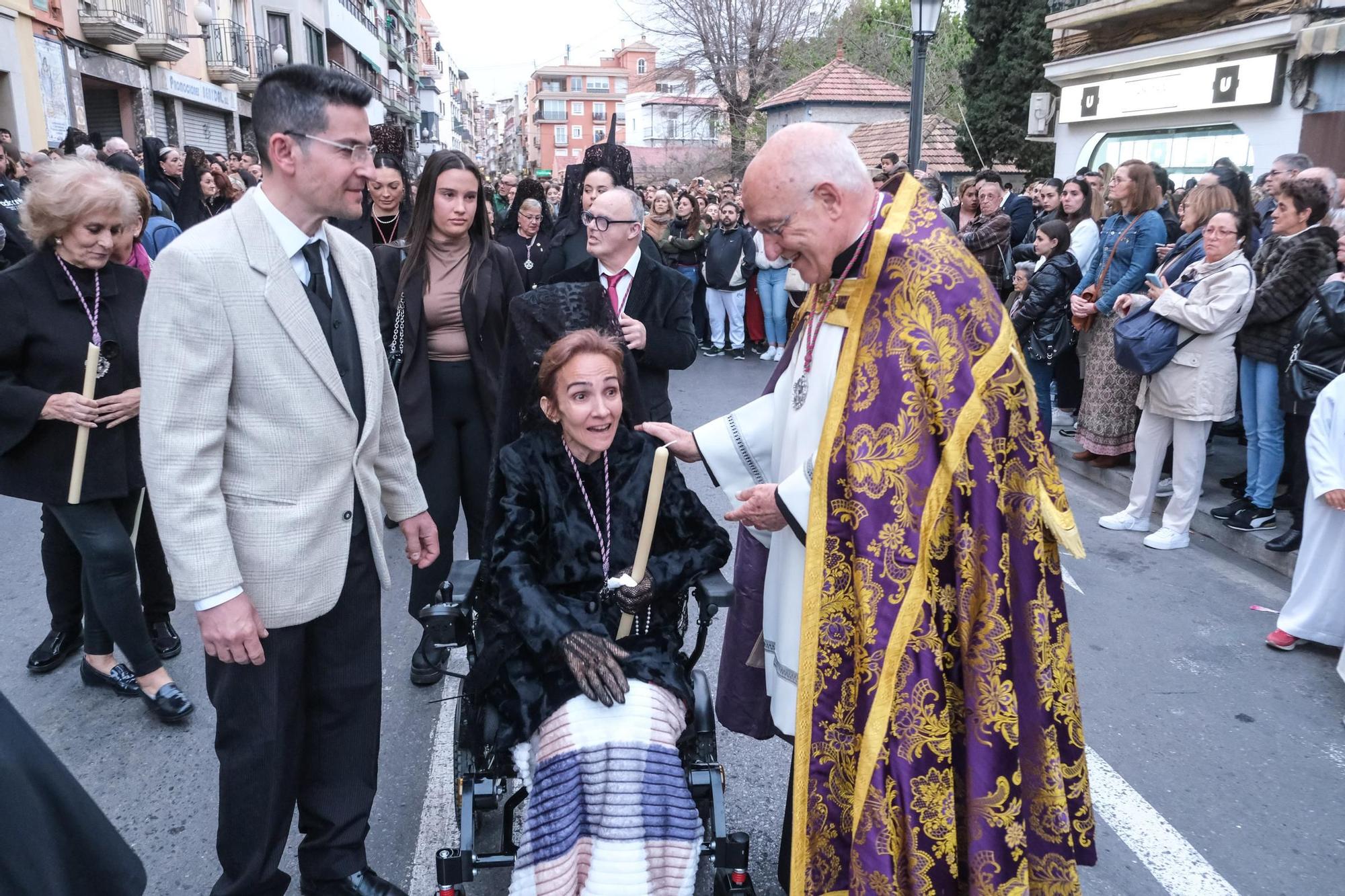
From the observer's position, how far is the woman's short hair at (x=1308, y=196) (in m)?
5.54

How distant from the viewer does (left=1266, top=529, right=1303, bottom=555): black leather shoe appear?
5.36 meters

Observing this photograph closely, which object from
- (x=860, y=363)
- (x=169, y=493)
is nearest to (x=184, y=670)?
(x=169, y=493)

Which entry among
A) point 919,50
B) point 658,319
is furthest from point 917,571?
point 919,50

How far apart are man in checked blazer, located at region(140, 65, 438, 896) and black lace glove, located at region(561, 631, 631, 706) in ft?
2.04

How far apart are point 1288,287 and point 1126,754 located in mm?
3263

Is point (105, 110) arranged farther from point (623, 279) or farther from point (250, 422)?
point (250, 422)

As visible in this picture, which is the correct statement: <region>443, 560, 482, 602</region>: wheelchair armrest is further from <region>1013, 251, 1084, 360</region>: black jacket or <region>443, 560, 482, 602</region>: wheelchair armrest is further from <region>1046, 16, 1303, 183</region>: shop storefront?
<region>1046, 16, 1303, 183</region>: shop storefront

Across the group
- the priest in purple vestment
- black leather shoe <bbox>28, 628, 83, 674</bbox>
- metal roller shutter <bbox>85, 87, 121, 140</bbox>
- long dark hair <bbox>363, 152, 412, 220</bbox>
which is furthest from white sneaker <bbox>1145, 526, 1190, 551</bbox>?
metal roller shutter <bbox>85, 87, 121, 140</bbox>

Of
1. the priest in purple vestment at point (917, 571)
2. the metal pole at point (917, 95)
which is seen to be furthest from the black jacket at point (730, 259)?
the priest in purple vestment at point (917, 571)

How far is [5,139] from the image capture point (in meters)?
10.6

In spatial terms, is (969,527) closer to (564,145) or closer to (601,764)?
(601,764)

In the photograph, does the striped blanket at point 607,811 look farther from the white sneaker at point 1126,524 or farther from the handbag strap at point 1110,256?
the handbag strap at point 1110,256

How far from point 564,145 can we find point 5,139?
97615 millimetres

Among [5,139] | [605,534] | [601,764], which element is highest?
[5,139]
